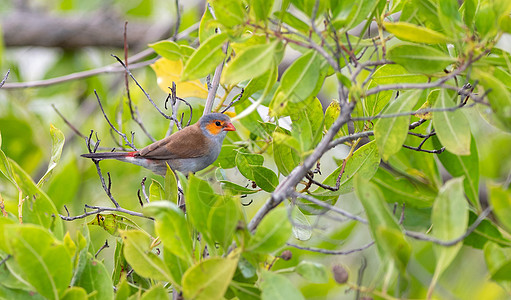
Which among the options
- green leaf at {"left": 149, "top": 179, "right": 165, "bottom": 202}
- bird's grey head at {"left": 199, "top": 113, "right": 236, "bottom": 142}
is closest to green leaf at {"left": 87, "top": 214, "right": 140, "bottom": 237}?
green leaf at {"left": 149, "top": 179, "right": 165, "bottom": 202}

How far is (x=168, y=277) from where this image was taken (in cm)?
157

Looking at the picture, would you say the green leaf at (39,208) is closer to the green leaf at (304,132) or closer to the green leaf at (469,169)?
the green leaf at (304,132)

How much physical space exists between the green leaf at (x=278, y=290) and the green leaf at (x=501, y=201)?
0.52 m

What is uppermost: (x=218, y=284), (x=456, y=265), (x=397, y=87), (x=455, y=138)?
(x=397, y=87)

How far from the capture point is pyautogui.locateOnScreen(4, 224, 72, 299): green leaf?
146cm

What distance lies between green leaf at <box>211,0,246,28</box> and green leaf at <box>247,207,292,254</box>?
53cm

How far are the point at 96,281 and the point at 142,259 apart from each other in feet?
0.76

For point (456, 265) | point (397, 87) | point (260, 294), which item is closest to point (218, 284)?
point (260, 294)

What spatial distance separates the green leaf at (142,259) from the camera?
1573 millimetres

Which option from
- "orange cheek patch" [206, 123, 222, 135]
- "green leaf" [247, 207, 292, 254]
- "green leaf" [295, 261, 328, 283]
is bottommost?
"orange cheek patch" [206, 123, 222, 135]

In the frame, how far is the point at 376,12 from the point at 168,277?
39.6 inches

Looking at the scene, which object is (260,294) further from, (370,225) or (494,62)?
(494,62)

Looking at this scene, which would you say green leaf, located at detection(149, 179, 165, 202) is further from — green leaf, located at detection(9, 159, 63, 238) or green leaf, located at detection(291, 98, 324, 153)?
green leaf, located at detection(291, 98, 324, 153)

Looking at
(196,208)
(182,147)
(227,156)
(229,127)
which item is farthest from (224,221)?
(182,147)
